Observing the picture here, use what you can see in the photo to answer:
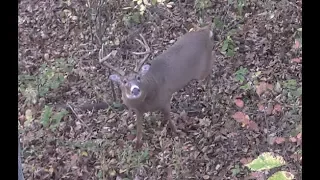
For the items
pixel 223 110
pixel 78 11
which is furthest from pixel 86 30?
pixel 223 110

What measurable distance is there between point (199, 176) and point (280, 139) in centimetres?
96

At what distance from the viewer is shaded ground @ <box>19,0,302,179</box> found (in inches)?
204

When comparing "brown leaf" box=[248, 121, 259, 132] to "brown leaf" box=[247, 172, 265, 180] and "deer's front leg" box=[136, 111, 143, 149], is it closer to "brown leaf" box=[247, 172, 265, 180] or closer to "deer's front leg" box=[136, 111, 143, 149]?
"brown leaf" box=[247, 172, 265, 180]

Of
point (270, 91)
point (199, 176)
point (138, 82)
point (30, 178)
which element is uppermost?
point (138, 82)

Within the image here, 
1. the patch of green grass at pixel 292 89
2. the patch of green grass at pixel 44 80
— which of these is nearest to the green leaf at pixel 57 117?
the patch of green grass at pixel 44 80

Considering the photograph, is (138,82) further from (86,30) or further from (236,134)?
(86,30)

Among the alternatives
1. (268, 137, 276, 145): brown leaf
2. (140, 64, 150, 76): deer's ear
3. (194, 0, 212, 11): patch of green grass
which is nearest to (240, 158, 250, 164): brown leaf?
(268, 137, 276, 145): brown leaf

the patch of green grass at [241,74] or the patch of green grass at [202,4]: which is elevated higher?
the patch of green grass at [202,4]

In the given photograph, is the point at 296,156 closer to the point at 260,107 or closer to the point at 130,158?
the point at 260,107

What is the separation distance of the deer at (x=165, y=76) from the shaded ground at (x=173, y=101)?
0.27m

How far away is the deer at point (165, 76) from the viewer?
191 inches

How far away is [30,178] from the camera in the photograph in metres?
5.19

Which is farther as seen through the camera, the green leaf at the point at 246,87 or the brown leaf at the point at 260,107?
the green leaf at the point at 246,87

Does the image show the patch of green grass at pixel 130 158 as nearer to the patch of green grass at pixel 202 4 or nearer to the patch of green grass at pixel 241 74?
the patch of green grass at pixel 241 74
